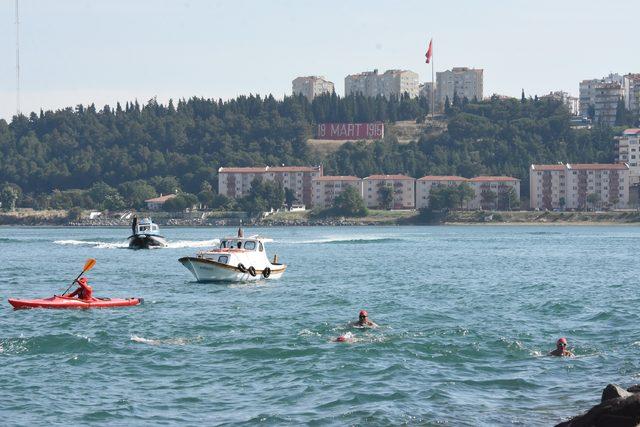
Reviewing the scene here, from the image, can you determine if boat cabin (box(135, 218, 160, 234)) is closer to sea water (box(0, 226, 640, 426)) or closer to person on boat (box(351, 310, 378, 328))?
sea water (box(0, 226, 640, 426))

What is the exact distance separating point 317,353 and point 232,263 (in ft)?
94.3

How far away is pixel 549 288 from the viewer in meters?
67.6

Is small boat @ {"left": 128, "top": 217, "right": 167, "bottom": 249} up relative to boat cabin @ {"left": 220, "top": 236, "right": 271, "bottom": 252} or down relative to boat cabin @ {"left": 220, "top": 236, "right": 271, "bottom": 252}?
down

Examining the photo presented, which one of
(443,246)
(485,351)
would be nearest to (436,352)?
(485,351)

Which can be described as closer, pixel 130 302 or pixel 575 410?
pixel 575 410

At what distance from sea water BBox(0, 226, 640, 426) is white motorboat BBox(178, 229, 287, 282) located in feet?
3.30

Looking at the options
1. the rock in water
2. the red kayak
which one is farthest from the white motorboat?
the rock in water

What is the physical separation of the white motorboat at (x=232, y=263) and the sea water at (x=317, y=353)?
1.01 metres

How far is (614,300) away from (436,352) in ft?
74.7

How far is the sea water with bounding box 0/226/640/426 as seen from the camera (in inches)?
1192

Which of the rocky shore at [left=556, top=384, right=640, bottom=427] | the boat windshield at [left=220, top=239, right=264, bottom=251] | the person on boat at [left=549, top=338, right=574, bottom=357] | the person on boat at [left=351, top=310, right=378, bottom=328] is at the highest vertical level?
the boat windshield at [left=220, top=239, right=264, bottom=251]

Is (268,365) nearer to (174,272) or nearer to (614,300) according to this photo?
(614,300)

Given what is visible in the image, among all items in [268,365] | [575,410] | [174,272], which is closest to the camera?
[575,410]

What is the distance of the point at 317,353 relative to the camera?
38.8 meters
